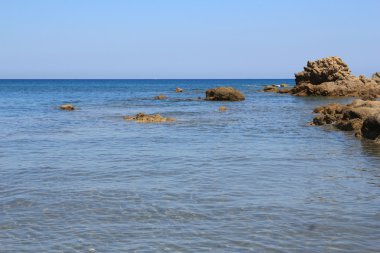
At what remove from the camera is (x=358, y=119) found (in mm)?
24672

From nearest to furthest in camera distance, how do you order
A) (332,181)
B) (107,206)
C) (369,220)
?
(369,220), (107,206), (332,181)

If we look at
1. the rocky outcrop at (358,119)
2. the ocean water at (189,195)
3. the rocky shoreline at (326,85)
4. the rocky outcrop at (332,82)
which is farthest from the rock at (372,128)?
the rocky outcrop at (332,82)

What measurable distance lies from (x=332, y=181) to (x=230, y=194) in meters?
3.24

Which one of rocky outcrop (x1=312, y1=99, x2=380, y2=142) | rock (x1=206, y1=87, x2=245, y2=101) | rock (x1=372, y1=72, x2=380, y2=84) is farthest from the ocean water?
rock (x1=372, y1=72, x2=380, y2=84)

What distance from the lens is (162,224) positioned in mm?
9133

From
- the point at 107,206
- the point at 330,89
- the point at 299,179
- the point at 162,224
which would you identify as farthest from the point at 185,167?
the point at 330,89

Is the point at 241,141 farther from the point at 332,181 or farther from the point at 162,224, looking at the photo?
the point at 162,224

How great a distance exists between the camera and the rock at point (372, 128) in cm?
2047

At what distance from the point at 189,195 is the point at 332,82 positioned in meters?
60.5

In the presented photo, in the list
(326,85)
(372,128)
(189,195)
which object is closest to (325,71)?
(326,85)

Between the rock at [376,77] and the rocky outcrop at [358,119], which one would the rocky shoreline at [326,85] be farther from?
the rocky outcrop at [358,119]

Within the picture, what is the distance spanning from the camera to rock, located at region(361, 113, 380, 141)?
20.5 metres

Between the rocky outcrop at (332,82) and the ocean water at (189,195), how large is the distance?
4593 centimetres

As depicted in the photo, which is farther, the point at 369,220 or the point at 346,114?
the point at 346,114
